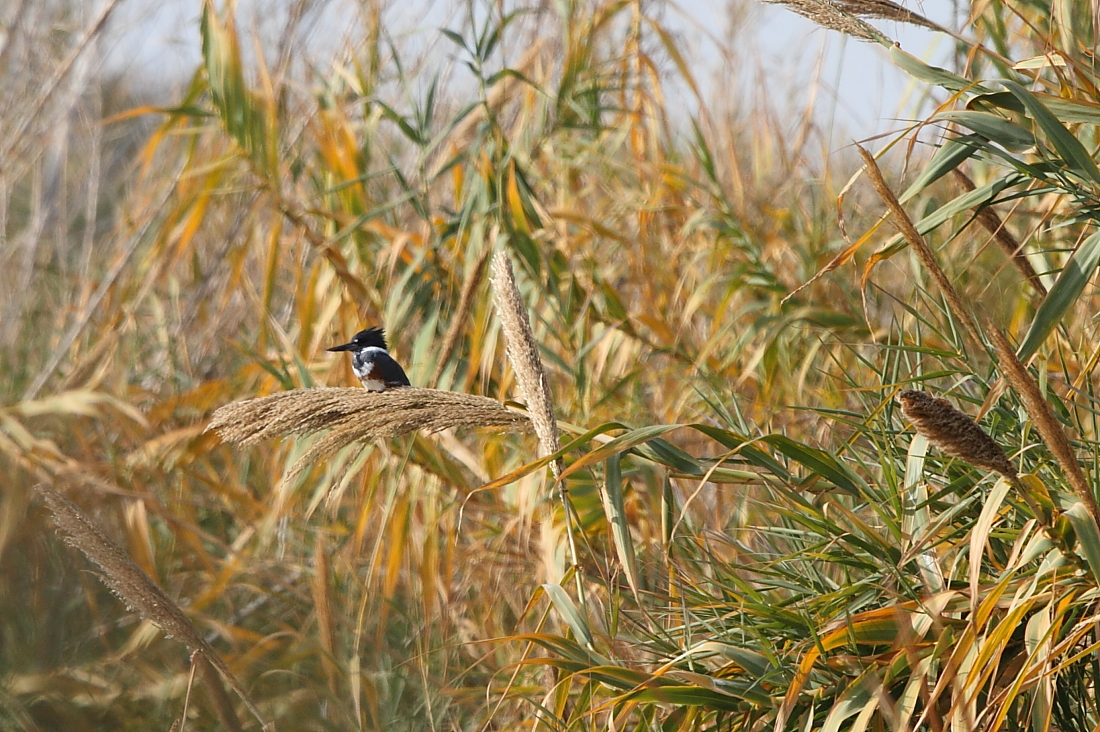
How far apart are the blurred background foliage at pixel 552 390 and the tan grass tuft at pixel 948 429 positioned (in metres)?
0.21

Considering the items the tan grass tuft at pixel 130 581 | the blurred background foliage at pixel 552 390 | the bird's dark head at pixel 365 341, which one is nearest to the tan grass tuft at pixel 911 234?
the blurred background foliage at pixel 552 390

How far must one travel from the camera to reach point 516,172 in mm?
2395

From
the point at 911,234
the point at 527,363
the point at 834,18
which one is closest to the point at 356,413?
the point at 527,363

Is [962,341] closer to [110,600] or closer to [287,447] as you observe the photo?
[287,447]

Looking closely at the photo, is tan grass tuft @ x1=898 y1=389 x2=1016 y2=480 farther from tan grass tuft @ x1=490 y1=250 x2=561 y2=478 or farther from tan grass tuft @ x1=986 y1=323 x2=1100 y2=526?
tan grass tuft @ x1=490 y1=250 x2=561 y2=478

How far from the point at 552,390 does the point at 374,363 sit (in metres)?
0.79

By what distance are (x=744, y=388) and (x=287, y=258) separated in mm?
1468

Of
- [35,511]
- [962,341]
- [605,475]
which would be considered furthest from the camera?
[35,511]

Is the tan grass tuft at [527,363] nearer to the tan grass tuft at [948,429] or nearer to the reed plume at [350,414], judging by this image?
the reed plume at [350,414]

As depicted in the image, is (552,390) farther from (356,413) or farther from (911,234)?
(911,234)

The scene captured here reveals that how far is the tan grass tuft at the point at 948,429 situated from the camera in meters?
0.86

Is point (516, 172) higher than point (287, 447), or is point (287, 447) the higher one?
point (516, 172)

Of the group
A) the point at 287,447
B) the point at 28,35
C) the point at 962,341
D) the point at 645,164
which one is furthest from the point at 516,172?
the point at 28,35

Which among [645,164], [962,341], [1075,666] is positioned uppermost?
[645,164]
